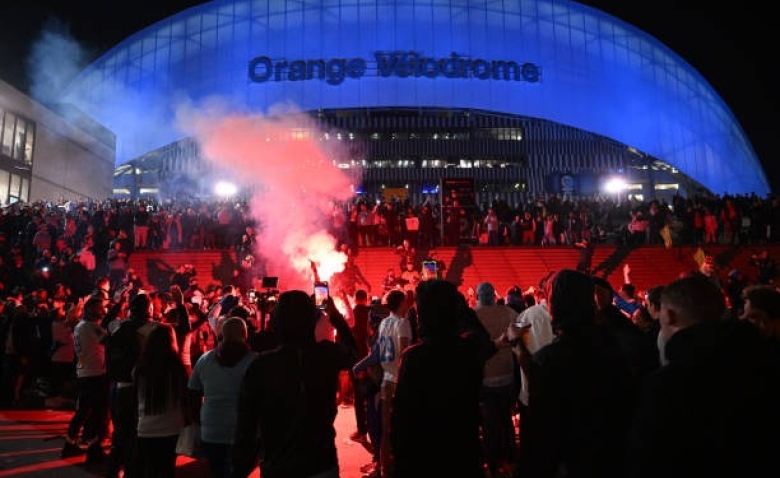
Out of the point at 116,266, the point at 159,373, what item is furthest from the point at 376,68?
the point at 159,373

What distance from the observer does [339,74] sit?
34500 mm

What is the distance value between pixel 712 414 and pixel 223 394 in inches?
116

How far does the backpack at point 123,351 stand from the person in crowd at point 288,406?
2.43 m

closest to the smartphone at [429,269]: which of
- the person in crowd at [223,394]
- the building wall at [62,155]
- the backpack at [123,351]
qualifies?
the backpack at [123,351]

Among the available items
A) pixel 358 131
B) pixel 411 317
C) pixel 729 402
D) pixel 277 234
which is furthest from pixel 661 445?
pixel 358 131

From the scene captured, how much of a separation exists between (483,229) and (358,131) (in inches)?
821

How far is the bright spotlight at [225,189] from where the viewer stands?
1297 inches

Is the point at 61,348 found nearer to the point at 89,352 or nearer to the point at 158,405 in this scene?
the point at 89,352

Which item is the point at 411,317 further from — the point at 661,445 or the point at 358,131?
the point at 358,131

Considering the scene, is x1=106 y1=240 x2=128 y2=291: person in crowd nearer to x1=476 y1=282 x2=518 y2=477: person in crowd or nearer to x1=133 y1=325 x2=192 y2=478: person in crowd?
x1=133 y1=325 x2=192 y2=478: person in crowd

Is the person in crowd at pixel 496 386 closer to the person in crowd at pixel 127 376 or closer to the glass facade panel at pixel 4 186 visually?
the person in crowd at pixel 127 376

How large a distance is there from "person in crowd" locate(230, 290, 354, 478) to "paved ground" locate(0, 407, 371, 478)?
292 centimetres

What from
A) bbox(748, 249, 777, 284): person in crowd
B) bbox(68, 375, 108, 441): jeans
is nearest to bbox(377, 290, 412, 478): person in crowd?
bbox(68, 375, 108, 441): jeans

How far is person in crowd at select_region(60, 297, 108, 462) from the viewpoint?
5883mm
